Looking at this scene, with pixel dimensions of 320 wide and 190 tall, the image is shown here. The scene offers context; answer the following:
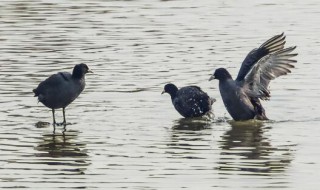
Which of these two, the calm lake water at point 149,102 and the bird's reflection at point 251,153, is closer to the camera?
the calm lake water at point 149,102

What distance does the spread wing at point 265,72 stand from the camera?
17.6m

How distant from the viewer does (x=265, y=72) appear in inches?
707

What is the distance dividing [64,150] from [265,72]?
4.50 metres

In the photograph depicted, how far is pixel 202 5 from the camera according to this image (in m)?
32.8

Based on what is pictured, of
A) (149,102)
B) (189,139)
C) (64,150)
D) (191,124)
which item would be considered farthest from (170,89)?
(64,150)

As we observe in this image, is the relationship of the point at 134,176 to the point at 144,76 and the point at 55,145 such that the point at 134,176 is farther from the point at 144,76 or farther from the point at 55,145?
the point at 144,76

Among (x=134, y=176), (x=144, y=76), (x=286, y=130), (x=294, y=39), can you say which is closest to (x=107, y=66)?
(x=144, y=76)

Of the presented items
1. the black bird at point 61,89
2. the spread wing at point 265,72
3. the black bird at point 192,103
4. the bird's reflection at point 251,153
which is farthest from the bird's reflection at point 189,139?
the black bird at point 61,89

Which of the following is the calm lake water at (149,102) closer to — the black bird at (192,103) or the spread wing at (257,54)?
the black bird at (192,103)

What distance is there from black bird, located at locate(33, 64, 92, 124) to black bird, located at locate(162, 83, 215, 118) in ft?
5.51

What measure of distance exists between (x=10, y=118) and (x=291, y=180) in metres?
5.88

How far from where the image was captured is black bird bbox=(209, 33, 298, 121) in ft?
56.9

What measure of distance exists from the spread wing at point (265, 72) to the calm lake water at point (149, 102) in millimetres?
443

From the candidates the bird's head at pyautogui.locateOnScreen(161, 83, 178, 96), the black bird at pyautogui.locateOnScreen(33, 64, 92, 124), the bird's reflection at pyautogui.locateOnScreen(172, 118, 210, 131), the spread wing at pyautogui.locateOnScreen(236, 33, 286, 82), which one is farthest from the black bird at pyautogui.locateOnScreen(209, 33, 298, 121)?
the black bird at pyautogui.locateOnScreen(33, 64, 92, 124)
